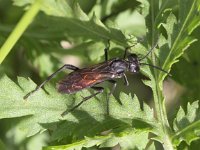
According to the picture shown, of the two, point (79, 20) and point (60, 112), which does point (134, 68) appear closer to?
point (79, 20)

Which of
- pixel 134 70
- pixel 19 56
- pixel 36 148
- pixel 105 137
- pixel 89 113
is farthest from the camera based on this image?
pixel 19 56

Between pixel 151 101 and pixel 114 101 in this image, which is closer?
pixel 114 101

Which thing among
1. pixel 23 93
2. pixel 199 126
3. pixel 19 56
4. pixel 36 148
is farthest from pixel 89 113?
pixel 19 56

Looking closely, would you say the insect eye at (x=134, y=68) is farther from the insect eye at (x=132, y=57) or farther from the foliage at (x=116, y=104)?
the foliage at (x=116, y=104)

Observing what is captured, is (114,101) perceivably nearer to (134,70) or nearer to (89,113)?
(89,113)

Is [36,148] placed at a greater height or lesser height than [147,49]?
lesser

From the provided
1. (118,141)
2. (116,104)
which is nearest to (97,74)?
(116,104)

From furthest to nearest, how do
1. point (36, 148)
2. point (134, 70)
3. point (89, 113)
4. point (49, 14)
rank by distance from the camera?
1. point (36, 148)
2. point (134, 70)
3. point (49, 14)
4. point (89, 113)

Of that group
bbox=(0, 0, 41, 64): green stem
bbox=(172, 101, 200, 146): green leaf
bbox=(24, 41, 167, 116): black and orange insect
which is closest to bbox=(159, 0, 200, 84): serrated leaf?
bbox=(24, 41, 167, 116): black and orange insect

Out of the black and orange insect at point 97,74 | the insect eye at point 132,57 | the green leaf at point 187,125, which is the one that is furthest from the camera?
the insect eye at point 132,57

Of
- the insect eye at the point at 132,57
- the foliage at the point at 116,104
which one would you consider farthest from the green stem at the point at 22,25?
the insect eye at the point at 132,57
